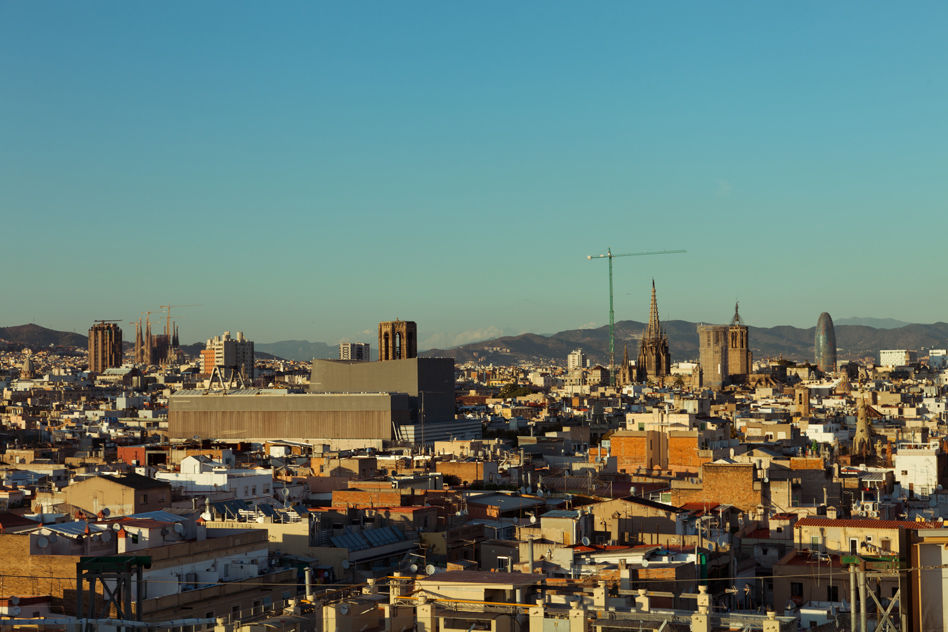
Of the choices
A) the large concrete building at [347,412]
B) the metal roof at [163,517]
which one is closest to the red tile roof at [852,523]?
the metal roof at [163,517]

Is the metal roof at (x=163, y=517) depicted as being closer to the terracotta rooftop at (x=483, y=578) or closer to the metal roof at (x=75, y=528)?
the metal roof at (x=75, y=528)

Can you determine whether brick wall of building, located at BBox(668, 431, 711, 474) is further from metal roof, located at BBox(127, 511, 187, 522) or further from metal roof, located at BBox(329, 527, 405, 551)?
metal roof, located at BBox(127, 511, 187, 522)

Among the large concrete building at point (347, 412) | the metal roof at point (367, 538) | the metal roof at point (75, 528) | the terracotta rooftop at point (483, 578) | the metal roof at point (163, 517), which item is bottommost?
the metal roof at point (367, 538)

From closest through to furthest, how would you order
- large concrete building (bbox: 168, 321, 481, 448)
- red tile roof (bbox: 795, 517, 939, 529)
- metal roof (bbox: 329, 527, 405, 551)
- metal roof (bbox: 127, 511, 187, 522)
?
1. metal roof (bbox: 127, 511, 187, 522)
2. red tile roof (bbox: 795, 517, 939, 529)
3. metal roof (bbox: 329, 527, 405, 551)
4. large concrete building (bbox: 168, 321, 481, 448)

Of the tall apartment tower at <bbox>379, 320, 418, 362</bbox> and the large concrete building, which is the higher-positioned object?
the tall apartment tower at <bbox>379, 320, 418, 362</bbox>

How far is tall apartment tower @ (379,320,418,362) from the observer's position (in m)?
196

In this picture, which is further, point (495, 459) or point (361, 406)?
point (361, 406)

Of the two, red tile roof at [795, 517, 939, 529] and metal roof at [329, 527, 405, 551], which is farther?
metal roof at [329, 527, 405, 551]

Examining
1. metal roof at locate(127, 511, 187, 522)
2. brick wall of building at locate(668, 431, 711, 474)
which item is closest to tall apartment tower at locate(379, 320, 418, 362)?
brick wall of building at locate(668, 431, 711, 474)

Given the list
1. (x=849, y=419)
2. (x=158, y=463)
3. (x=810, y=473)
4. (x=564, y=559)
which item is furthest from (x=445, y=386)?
(x=564, y=559)

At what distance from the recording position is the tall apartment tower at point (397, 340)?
196m

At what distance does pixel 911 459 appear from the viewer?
66.4 metres

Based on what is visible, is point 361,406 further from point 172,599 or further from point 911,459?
point 172,599

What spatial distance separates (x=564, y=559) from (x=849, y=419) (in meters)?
84.4
